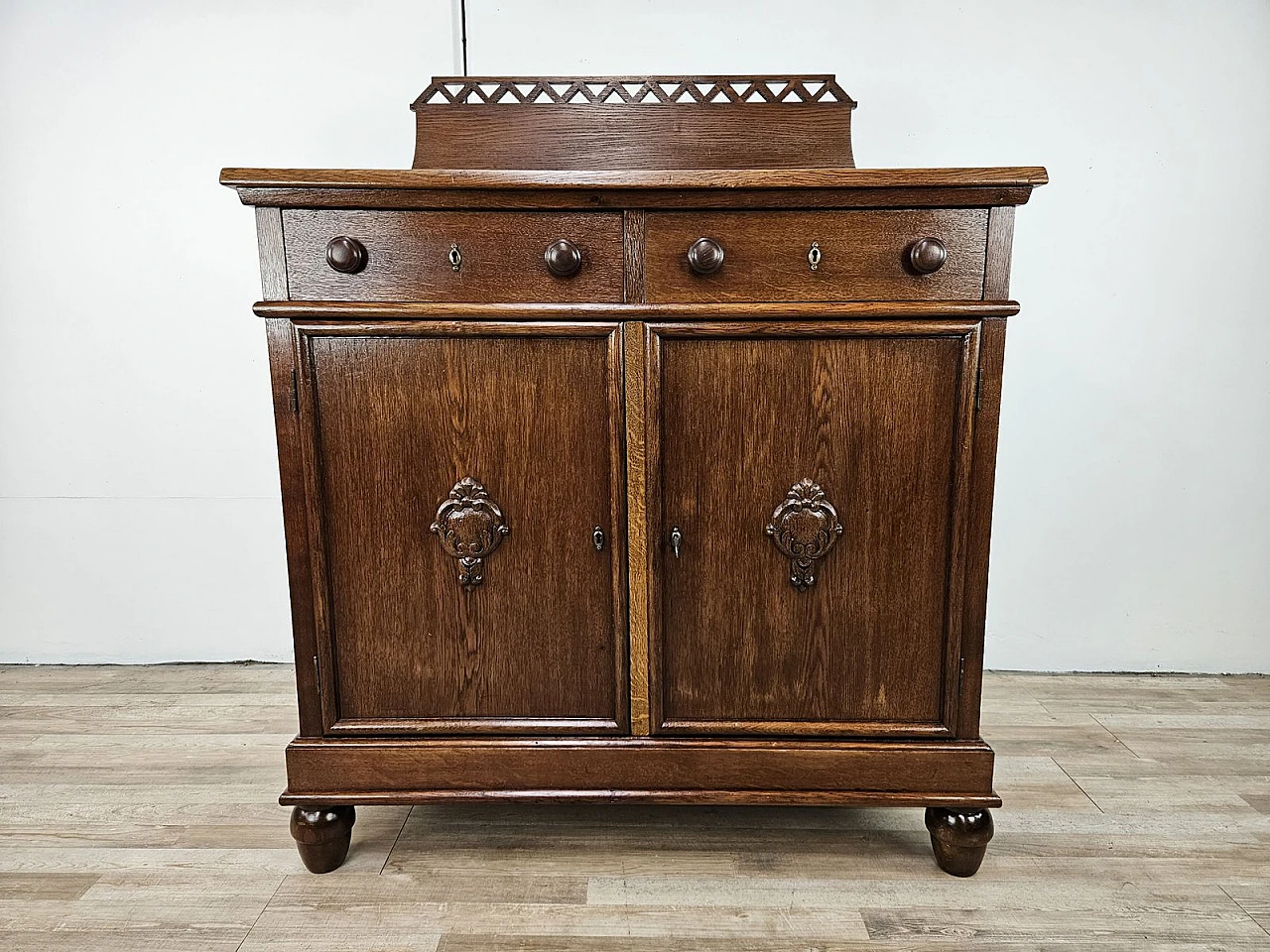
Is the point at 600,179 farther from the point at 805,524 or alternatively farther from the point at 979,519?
the point at 979,519

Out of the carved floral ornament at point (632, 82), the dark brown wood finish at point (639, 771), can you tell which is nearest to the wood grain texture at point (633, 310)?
the carved floral ornament at point (632, 82)

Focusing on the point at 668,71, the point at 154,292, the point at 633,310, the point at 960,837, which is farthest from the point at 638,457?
the point at 154,292

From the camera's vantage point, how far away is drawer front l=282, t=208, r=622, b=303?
130cm

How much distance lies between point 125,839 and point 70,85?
1.88 meters

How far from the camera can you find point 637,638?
141 centimetres

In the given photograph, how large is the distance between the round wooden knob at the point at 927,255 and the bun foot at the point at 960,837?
35.3 inches

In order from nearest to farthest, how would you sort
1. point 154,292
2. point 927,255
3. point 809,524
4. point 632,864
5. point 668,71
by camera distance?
point 927,255, point 809,524, point 632,864, point 668,71, point 154,292

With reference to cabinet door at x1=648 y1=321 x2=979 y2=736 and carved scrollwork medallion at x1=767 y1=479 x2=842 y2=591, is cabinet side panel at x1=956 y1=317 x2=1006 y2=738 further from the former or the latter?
carved scrollwork medallion at x1=767 y1=479 x2=842 y2=591

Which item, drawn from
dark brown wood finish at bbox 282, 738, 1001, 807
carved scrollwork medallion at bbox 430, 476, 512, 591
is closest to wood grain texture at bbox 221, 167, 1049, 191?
carved scrollwork medallion at bbox 430, 476, 512, 591

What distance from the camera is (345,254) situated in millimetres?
1275

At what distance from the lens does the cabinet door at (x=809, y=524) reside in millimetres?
1322

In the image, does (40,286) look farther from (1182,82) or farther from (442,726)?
(1182,82)

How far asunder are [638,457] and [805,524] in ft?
0.95

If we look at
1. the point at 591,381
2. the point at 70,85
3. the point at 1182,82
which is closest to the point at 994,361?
the point at 591,381
